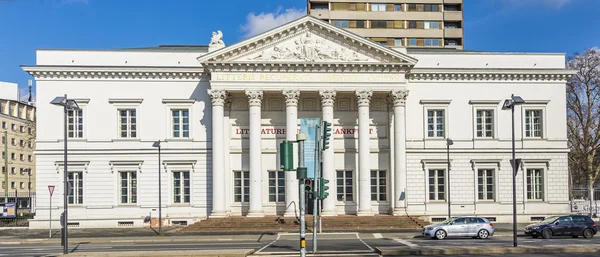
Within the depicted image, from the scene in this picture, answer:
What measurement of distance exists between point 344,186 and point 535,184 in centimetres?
1555

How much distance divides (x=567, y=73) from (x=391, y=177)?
653 inches

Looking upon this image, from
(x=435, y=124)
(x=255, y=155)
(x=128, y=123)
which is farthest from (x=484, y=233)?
(x=128, y=123)

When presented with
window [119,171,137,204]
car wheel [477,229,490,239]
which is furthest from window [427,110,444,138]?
window [119,171,137,204]

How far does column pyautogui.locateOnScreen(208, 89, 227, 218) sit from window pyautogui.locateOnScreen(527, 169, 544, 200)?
24.4 m

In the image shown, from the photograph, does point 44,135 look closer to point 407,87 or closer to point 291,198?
point 291,198

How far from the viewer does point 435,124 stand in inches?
1966

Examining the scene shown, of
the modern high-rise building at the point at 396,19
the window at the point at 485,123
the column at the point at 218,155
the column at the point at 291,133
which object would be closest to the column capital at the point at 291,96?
the column at the point at 291,133

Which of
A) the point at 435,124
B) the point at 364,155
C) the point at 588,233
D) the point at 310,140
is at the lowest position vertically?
the point at 588,233

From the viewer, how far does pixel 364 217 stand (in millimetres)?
45531

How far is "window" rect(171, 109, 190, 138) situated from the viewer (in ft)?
160

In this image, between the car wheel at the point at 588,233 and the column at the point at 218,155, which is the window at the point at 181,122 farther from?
the car wheel at the point at 588,233

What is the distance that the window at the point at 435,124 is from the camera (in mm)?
49938

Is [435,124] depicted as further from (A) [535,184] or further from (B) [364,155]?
(A) [535,184]

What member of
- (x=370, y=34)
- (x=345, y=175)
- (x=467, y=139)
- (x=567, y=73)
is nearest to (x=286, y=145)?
(x=345, y=175)
